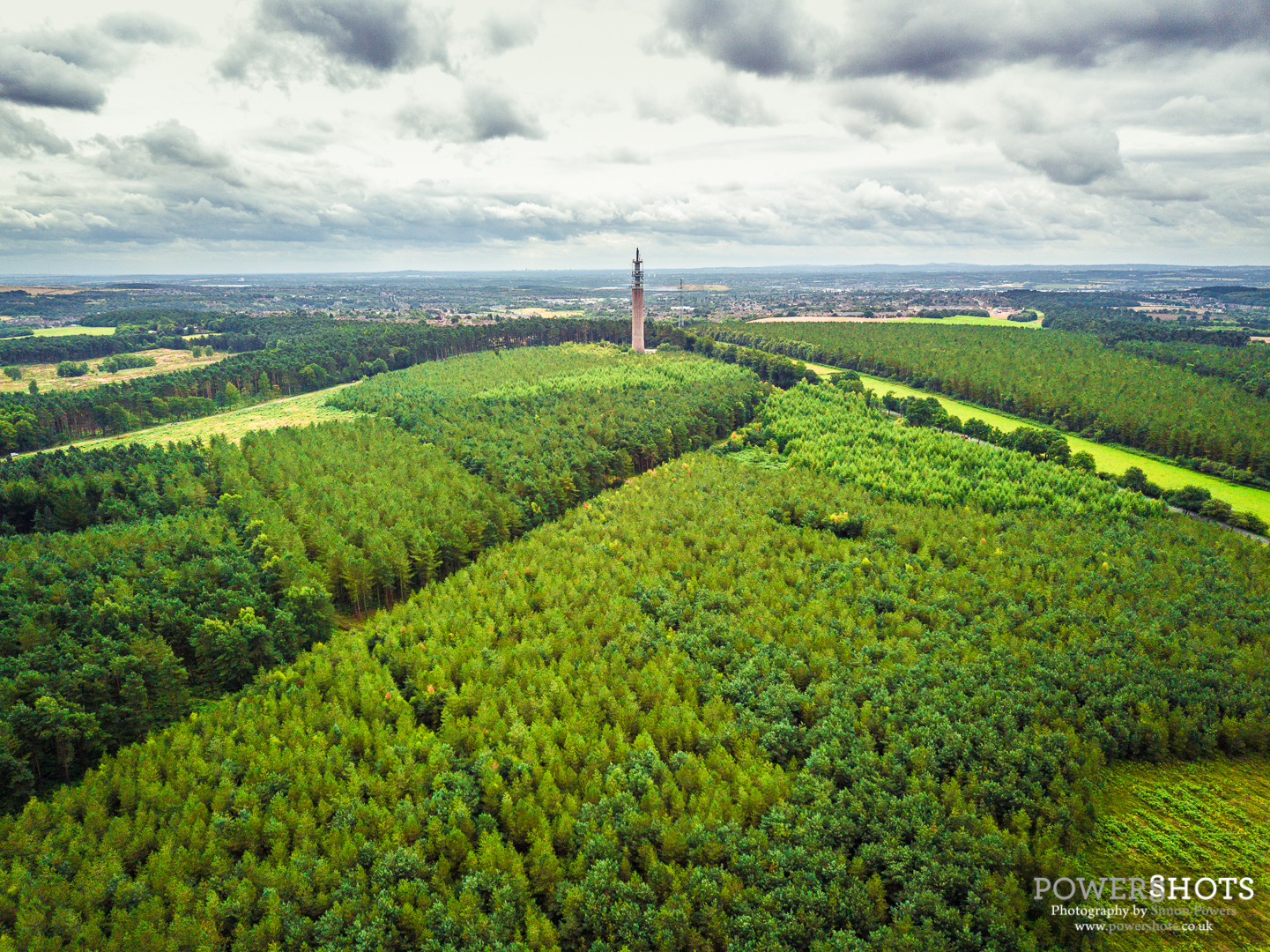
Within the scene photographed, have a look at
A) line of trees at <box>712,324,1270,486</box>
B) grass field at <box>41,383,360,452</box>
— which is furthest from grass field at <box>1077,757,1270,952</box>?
grass field at <box>41,383,360,452</box>

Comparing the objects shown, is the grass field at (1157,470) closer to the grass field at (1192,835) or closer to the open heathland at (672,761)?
the open heathland at (672,761)

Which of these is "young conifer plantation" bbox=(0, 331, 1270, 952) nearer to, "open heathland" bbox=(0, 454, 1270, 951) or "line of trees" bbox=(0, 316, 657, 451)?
"open heathland" bbox=(0, 454, 1270, 951)

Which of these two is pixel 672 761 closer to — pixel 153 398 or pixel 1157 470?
pixel 1157 470

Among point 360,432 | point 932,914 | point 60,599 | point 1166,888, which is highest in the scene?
Result: point 360,432

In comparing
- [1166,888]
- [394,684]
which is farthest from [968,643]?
[394,684]

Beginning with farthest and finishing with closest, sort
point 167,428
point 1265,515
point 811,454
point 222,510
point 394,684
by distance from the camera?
point 167,428
point 811,454
point 1265,515
point 222,510
point 394,684

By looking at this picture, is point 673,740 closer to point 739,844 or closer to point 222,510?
point 739,844
